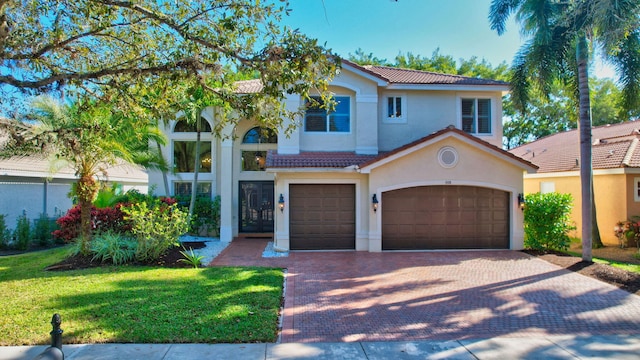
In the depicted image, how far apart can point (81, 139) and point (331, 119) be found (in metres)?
8.46

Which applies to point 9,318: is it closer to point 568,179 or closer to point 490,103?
point 490,103

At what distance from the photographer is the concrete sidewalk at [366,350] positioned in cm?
500

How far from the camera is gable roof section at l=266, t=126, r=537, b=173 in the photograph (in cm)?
1255

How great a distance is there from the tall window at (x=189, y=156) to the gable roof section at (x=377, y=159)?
4443mm

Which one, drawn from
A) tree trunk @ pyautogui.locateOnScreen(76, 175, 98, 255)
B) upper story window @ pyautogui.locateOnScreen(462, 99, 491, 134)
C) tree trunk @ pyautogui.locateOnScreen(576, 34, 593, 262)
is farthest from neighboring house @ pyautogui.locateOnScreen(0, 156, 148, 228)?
tree trunk @ pyautogui.locateOnScreen(576, 34, 593, 262)

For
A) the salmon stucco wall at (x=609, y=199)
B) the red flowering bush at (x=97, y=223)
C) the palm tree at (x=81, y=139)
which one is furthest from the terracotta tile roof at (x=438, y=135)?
the red flowering bush at (x=97, y=223)

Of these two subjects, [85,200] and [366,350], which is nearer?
[366,350]

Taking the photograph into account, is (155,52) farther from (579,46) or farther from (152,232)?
(579,46)

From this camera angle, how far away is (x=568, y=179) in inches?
714

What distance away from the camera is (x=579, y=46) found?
11.2 meters

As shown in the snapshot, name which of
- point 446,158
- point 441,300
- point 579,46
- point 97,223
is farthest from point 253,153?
point 579,46

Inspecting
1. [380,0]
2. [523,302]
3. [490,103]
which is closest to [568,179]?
[490,103]

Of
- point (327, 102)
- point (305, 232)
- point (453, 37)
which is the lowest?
point (305, 232)

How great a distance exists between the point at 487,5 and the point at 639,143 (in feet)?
32.7
